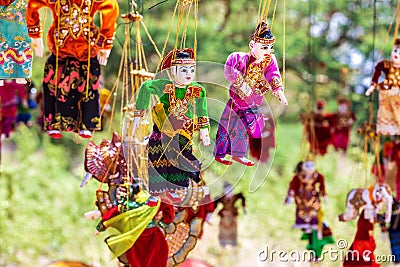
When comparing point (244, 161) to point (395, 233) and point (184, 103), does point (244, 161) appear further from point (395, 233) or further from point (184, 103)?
point (395, 233)

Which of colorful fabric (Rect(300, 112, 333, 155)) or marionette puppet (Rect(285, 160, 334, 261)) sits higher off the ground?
colorful fabric (Rect(300, 112, 333, 155))

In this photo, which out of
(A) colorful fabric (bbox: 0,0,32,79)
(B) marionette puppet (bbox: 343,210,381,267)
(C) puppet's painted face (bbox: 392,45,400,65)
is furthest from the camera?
(B) marionette puppet (bbox: 343,210,381,267)

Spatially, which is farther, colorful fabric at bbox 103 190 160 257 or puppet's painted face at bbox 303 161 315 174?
puppet's painted face at bbox 303 161 315 174

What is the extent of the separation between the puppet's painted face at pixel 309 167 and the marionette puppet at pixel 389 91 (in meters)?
0.74

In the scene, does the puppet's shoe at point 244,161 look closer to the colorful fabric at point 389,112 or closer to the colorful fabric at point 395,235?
the colorful fabric at point 389,112

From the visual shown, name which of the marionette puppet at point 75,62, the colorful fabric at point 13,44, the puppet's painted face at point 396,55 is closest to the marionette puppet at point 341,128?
the puppet's painted face at point 396,55

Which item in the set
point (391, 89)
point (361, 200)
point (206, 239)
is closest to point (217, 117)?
point (391, 89)

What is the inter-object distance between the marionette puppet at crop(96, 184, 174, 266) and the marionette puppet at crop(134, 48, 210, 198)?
360 millimetres

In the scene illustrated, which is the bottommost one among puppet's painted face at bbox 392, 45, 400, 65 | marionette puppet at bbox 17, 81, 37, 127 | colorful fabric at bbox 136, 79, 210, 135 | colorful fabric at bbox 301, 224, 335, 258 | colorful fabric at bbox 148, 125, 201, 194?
colorful fabric at bbox 301, 224, 335, 258

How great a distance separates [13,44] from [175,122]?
→ 79 centimetres

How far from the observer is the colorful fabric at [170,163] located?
311 centimetres

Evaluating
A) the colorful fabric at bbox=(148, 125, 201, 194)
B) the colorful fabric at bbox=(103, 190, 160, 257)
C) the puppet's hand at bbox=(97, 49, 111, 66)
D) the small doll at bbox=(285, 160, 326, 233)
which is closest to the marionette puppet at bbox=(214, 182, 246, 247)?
the small doll at bbox=(285, 160, 326, 233)

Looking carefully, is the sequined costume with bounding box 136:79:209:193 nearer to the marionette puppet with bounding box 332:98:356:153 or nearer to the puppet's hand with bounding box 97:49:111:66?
the puppet's hand with bounding box 97:49:111:66

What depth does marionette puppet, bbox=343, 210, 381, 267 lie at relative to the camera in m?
4.39
